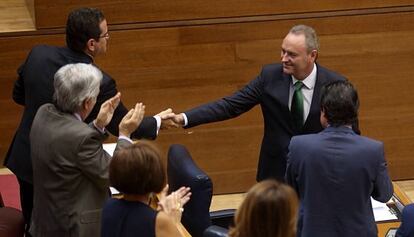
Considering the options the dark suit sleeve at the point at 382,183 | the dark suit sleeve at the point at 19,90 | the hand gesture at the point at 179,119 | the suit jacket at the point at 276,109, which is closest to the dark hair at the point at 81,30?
the dark suit sleeve at the point at 19,90

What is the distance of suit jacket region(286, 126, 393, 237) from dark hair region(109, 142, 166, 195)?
0.68 metres

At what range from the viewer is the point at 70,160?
365cm

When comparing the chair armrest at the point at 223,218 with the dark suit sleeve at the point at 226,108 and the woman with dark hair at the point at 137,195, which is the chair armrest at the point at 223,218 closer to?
the dark suit sleeve at the point at 226,108

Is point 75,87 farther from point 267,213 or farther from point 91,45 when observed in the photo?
point 267,213

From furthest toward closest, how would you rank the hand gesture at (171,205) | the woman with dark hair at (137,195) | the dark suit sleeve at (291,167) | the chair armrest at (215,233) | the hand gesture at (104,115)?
1. the hand gesture at (104,115)
2. the dark suit sleeve at (291,167)
3. the chair armrest at (215,233)
4. the hand gesture at (171,205)
5. the woman with dark hair at (137,195)

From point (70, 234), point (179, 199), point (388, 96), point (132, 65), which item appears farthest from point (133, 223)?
point (388, 96)

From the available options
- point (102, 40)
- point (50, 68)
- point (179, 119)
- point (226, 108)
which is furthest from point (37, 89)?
point (226, 108)

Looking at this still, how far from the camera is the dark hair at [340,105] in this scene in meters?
3.57

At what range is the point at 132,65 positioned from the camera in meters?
5.73

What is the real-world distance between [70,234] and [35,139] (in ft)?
1.37

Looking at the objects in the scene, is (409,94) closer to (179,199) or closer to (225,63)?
(225,63)

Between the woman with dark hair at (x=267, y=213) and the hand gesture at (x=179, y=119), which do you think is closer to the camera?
the woman with dark hair at (x=267, y=213)

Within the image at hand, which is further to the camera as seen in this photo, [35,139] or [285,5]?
[285,5]

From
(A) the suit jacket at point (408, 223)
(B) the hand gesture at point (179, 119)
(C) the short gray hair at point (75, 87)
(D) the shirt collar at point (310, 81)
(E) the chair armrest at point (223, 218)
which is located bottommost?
(E) the chair armrest at point (223, 218)
